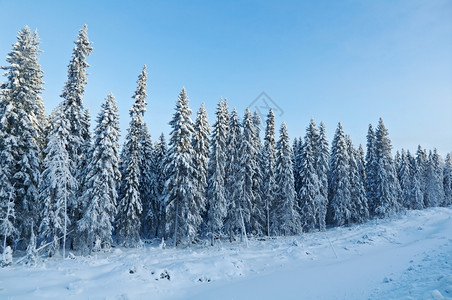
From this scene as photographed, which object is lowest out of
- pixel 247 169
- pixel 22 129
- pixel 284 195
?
pixel 284 195

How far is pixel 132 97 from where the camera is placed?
33.0 m

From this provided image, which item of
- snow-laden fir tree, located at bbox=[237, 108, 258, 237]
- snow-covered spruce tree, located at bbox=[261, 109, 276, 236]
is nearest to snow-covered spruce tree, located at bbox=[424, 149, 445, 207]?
snow-covered spruce tree, located at bbox=[261, 109, 276, 236]

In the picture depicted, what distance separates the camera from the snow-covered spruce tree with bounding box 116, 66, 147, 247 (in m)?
30.6

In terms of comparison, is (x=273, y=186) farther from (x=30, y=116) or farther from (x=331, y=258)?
(x=30, y=116)

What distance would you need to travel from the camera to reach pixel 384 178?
45.4 m

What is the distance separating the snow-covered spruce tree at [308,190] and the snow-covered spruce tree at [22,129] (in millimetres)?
34830

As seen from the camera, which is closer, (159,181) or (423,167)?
(159,181)

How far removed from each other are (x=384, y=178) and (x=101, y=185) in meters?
45.3

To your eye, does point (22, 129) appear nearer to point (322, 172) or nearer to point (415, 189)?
point (322, 172)

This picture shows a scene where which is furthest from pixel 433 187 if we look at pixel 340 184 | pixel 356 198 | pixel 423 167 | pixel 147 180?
pixel 147 180

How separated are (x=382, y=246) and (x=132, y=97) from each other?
31.2m

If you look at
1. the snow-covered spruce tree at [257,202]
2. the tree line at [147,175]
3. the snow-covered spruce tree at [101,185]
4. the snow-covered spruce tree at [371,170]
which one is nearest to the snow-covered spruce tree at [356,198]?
the tree line at [147,175]

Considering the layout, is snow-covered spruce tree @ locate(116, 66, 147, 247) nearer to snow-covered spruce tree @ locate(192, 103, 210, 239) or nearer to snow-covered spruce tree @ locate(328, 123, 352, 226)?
snow-covered spruce tree @ locate(192, 103, 210, 239)

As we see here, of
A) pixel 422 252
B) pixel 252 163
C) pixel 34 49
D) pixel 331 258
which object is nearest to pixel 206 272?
pixel 331 258
